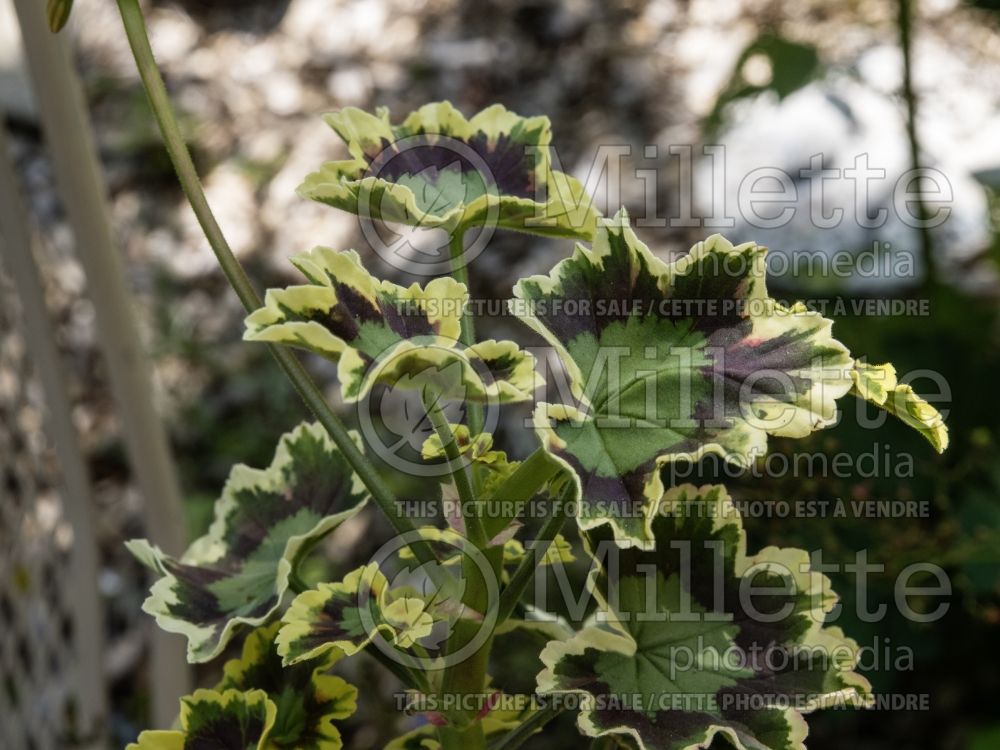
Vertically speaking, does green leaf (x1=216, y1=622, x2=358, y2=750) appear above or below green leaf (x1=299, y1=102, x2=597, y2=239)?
below

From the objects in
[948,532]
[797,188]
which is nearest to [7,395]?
[948,532]

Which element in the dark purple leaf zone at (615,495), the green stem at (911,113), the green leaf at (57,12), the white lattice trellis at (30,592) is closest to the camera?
the dark purple leaf zone at (615,495)

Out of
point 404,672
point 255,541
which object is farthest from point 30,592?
point 404,672

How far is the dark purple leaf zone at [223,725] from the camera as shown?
537 millimetres

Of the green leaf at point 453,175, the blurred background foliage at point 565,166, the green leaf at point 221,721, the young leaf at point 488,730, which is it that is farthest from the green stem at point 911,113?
the green leaf at point 221,721

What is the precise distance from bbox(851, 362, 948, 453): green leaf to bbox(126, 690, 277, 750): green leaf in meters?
0.31

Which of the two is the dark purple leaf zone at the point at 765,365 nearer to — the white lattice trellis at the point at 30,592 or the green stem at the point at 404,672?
the green stem at the point at 404,672

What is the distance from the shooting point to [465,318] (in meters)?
0.52

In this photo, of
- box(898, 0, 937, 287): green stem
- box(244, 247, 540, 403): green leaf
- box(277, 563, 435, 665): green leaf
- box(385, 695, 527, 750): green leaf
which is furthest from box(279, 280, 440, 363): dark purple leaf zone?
box(898, 0, 937, 287): green stem

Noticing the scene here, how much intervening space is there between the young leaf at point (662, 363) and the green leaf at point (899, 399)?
0.01m

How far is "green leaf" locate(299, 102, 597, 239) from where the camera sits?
0.51 metres

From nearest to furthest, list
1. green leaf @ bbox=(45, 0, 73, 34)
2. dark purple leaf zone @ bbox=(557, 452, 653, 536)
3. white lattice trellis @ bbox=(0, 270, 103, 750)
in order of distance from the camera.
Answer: dark purple leaf zone @ bbox=(557, 452, 653, 536) < green leaf @ bbox=(45, 0, 73, 34) < white lattice trellis @ bbox=(0, 270, 103, 750)

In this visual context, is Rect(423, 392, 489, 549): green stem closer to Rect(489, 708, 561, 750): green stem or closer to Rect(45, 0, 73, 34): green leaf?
Rect(489, 708, 561, 750): green stem

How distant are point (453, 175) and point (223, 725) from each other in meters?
0.30
